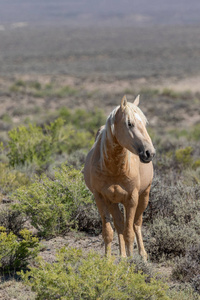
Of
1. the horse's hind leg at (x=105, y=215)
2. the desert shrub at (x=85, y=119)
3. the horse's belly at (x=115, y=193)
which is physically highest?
the horse's belly at (x=115, y=193)

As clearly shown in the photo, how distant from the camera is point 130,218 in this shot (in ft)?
17.0

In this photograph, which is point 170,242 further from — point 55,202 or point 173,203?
point 55,202

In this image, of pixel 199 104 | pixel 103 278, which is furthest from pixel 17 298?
pixel 199 104

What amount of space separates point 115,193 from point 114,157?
1.40 ft

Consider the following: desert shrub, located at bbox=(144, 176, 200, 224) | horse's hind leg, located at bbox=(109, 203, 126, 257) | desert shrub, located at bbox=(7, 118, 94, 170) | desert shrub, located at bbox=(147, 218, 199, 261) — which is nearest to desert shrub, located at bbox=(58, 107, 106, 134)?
desert shrub, located at bbox=(7, 118, 94, 170)

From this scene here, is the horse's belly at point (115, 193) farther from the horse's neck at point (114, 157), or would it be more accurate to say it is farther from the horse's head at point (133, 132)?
the horse's head at point (133, 132)

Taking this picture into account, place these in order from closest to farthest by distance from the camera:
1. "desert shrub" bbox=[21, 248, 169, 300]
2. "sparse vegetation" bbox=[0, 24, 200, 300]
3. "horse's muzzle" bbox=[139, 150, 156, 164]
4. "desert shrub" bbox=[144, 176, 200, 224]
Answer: "desert shrub" bbox=[21, 248, 169, 300], "sparse vegetation" bbox=[0, 24, 200, 300], "horse's muzzle" bbox=[139, 150, 156, 164], "desert shrub" bbox=[144, 176, 200, 224]

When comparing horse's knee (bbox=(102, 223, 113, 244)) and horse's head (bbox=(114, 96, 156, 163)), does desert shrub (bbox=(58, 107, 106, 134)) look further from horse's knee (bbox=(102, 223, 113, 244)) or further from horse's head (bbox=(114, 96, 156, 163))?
horse's head (bbox=(114, 96, 156, 163))

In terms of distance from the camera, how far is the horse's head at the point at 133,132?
4.34 m

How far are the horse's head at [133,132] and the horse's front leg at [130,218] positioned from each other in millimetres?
788

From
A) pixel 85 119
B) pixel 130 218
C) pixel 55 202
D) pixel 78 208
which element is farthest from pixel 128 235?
pixel 85 119

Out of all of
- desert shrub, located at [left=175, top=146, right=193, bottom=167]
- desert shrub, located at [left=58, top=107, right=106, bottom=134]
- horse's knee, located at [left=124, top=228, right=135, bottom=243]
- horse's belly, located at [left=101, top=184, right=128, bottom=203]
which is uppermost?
horse's belly, located at [left=101, top=184, right=128, bottom=203]

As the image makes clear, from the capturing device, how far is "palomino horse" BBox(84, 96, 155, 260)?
14.8ft

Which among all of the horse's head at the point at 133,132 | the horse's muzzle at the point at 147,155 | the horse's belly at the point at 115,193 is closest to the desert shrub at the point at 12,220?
the horse's belly at the point at 115,193
